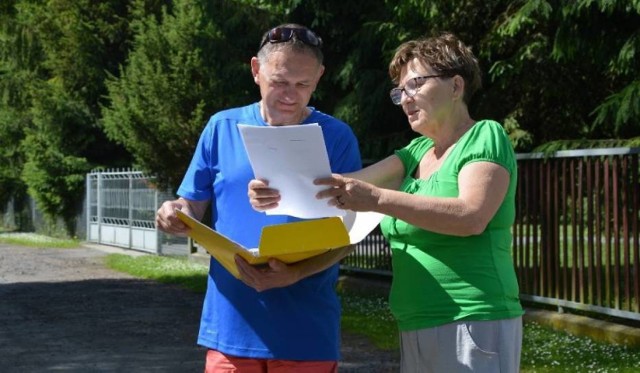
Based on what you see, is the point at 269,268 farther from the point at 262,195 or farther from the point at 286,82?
the point at 286,82

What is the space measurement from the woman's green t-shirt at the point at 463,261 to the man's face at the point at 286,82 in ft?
1.72

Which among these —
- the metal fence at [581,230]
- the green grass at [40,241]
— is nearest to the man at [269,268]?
the metal fence at [581,230]

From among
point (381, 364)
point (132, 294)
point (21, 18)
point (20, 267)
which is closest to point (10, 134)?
point (21, 18)

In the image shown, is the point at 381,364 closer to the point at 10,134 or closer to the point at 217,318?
the point at 217,318

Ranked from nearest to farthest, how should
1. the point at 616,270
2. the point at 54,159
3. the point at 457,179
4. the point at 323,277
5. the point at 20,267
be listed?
the point at 457,179 < the point at 323,277 < the point at 616,270 < the point at 20,267 < the point at 54,159

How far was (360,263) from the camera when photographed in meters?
14.4

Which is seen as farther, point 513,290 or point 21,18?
point 21,18

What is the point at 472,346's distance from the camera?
10.4 feet

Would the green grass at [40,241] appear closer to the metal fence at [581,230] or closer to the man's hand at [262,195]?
the metal fence at [581,230]

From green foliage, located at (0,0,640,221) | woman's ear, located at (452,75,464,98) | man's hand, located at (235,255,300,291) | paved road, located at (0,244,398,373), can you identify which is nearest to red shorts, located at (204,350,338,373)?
man's hand, located at (235,255,300,291)

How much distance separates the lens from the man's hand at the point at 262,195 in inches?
126

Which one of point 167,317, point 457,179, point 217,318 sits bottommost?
point 167,317

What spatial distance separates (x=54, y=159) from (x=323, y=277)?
28003mm

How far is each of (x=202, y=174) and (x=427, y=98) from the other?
861 millimetres
